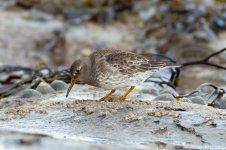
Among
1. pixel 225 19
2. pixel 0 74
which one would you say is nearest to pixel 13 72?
pixel 0 74

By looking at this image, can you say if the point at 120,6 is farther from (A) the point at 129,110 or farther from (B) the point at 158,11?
(A) the point at 129,110

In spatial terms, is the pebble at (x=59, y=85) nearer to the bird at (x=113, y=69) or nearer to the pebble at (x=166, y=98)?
the bird at (x=113, y=69)

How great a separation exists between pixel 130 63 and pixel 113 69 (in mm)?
198

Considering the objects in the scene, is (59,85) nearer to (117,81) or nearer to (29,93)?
(29,93)

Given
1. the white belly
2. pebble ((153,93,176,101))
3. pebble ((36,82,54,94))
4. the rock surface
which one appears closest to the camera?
the rock surface

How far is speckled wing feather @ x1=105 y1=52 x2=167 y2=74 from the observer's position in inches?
285

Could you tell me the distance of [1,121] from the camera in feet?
22.0

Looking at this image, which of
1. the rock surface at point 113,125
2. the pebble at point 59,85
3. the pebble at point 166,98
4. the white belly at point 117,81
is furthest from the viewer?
the pebble at point 59,85

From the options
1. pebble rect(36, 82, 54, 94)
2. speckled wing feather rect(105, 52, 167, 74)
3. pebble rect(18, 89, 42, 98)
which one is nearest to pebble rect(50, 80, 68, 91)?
pebble rect(36, 82, 54, 94)

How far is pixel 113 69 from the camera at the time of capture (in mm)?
7211

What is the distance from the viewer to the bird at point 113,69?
720 centimetres

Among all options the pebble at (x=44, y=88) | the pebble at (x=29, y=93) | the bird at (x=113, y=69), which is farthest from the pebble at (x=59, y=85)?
the bird at (x=113, y=69)

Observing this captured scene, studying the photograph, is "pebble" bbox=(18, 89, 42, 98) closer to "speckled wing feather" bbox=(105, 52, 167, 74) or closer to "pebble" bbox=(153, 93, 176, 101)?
"speckled wing feather" bbox=(105, 52, 167, 74)

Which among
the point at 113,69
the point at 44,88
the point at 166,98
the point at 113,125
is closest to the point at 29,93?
the point at 44,88
